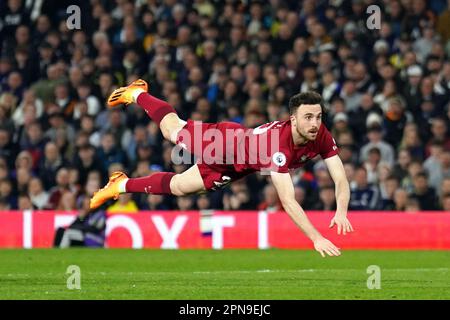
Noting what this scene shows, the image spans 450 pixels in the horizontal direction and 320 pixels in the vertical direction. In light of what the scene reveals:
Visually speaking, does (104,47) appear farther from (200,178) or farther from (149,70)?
(200,178)

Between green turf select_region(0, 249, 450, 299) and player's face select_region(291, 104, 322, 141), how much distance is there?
1493 mm

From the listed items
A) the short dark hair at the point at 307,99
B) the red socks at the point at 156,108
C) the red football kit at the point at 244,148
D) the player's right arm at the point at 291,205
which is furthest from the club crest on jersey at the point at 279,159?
the red socks at the point at 156,108

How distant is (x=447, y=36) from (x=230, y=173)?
9.54 m

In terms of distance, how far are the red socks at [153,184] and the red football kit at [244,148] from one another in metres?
0.53

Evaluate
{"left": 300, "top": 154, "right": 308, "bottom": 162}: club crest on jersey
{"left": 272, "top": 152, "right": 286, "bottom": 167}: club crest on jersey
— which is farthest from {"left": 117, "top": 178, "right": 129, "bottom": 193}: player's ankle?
{"left": 272, "top": 152, "right": 286, "bottom": 167}: club crest on jersey

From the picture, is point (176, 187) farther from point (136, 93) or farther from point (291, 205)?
point (291, 205)

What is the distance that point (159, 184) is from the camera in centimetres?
1452

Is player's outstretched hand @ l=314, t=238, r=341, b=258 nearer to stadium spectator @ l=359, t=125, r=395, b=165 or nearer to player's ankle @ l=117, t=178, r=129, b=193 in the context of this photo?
player's ankle @ l=117, t=178, r=129, b=193

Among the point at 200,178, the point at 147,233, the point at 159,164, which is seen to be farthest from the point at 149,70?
the point at 200,178

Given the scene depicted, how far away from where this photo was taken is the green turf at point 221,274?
11.9m

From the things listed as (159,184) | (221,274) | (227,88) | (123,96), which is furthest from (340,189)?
(227,88)

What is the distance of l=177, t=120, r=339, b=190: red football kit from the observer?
42.1 ft

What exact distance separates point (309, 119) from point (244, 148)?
1017 millimetres

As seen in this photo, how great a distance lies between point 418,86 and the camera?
68.3 feet
